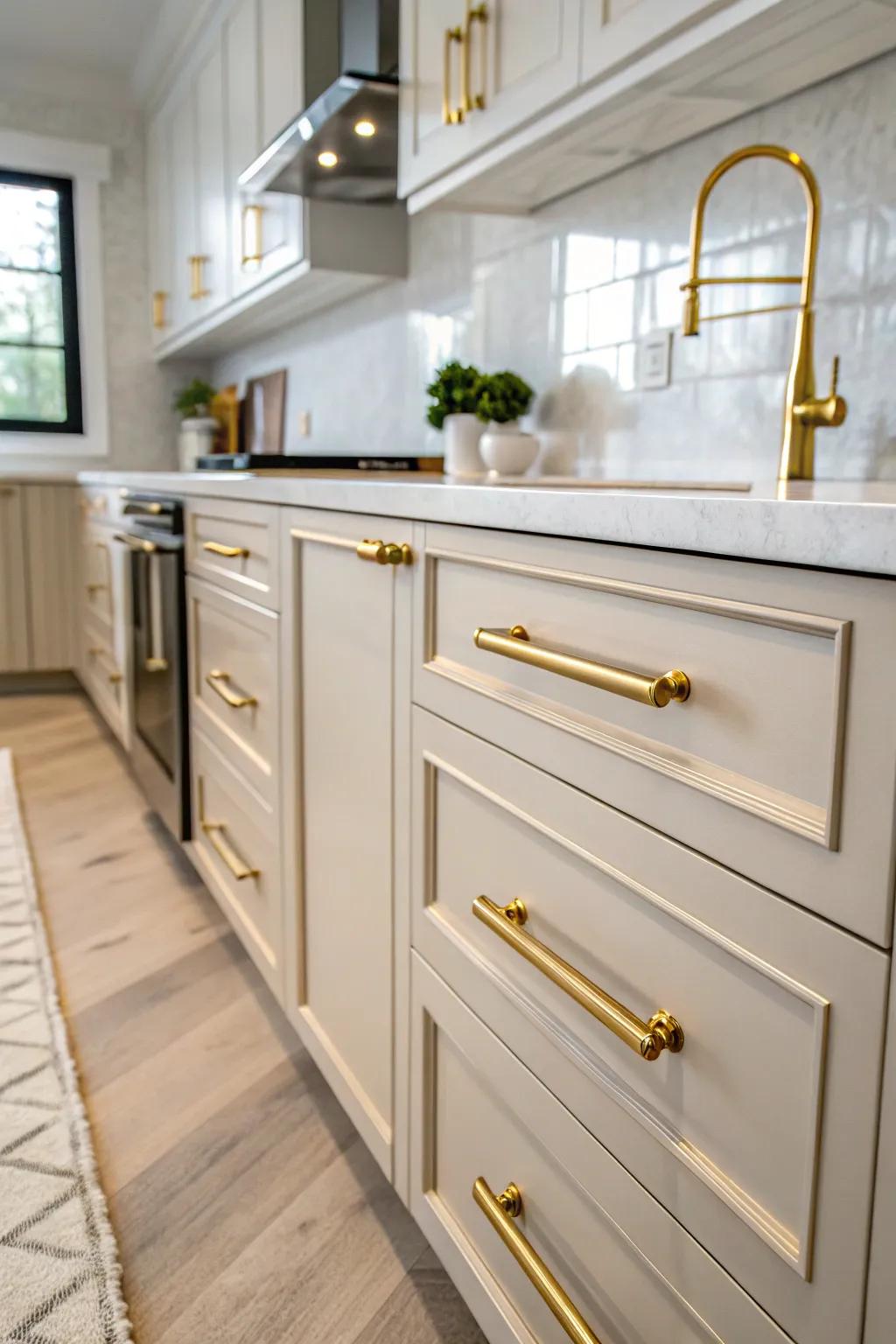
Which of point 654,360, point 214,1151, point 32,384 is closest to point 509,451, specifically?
point 654,360

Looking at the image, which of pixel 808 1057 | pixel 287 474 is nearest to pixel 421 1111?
pixel 808 1057

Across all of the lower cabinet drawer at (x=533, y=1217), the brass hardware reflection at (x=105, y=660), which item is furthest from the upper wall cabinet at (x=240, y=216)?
the lower cabinet drawer at (x=533, y=1217)

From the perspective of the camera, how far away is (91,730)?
376 cm

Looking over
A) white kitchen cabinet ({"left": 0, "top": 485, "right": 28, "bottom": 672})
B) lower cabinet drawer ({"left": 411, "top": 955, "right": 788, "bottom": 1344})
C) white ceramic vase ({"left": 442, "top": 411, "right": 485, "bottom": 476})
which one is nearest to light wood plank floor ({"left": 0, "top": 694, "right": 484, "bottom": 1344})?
lower cabinet drawer ({"left": 411, "top": 955, "right": 788, "bottom": 1344})

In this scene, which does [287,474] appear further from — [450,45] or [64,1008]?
[64,1008]

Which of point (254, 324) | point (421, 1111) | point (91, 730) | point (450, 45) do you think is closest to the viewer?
point (421, 1111)

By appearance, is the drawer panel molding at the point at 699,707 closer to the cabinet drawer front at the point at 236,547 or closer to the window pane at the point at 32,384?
the cabinet drawer front at the point at 236,547

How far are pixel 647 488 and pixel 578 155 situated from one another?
78cm

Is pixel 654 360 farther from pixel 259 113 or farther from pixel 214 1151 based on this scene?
pixel 259 113

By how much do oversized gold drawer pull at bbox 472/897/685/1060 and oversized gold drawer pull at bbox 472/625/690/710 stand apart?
0.22 metres

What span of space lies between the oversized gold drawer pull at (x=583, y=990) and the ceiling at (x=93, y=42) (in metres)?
3.32

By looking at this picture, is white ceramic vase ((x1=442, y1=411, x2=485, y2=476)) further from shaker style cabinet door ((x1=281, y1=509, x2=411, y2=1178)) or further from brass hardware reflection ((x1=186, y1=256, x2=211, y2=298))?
brass hardware reflection ((x1=186, y1=256, x2=211, y2=298))

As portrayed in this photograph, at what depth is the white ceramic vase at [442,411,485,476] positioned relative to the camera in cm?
200

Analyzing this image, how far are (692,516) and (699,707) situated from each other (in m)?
0.12
